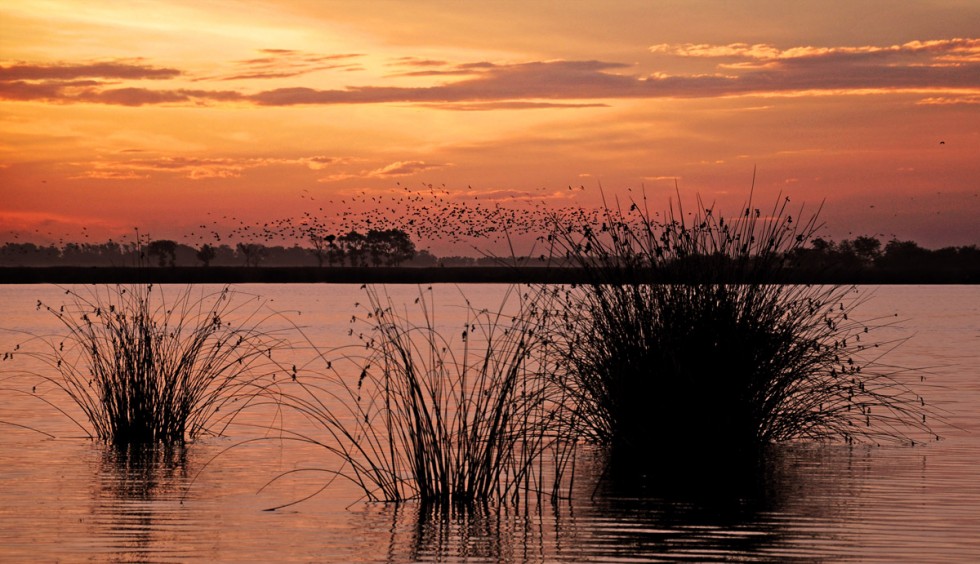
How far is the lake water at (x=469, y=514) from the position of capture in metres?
8.43

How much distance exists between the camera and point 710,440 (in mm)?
11758

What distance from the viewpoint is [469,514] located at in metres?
9.67

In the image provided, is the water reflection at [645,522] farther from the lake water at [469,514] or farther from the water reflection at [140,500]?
the water reflection at [140,500]

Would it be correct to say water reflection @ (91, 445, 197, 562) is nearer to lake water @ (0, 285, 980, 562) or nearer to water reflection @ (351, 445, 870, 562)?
lake water @ (0, 285, 980, 562)

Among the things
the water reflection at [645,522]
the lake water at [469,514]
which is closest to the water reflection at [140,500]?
the lake water at [469,514]

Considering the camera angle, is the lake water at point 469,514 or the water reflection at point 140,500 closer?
the lake water at point 469,514

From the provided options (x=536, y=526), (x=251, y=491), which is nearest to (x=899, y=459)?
(x=536, y=526)

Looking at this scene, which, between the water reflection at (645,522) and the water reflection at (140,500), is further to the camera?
the water reflection at (140,500)

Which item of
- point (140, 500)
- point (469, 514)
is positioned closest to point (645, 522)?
point (469, 514)

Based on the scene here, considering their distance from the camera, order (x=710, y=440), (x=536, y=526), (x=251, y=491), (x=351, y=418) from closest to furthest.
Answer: (x=536, y=526) < (x=251, y=491) < (x=710, y=440) < (x=351, y=418)

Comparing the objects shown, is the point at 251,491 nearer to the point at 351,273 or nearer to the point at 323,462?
the point at 323,462

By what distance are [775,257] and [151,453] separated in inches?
267

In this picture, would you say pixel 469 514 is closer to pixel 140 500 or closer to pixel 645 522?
pixel 645 522

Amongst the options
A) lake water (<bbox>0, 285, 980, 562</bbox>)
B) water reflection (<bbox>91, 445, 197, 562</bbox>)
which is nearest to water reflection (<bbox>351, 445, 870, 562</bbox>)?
lake water (<bbox>0, 285, 980, 562</bbox>)
